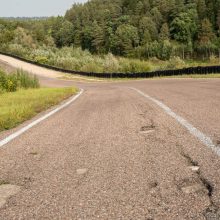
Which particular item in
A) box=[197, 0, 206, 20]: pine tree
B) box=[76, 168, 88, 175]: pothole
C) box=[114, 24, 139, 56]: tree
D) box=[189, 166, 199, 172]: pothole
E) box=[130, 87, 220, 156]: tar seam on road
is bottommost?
box=[76, 168, 88, 175]: pothole

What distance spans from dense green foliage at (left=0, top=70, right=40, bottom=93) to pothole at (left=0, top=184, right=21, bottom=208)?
1845 centimetres

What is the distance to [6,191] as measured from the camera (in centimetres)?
391

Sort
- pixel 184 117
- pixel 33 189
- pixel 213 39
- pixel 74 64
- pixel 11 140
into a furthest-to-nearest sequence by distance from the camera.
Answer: pixel 213 39 → pixel 74 64 → pixel 184 117 → pixel 11 140 → pixel 33 189

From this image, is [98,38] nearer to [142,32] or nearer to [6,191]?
[142,32]

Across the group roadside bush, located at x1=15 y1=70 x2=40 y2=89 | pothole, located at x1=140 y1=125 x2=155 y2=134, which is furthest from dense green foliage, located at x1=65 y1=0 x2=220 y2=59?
pothole, located at x1=140 y1=125 x2=155 y2=134

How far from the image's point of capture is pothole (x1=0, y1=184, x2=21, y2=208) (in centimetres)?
368

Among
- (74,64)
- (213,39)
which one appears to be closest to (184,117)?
(74,64)

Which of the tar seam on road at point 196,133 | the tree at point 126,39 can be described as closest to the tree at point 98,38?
the tree at point 126,39

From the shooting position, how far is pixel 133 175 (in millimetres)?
4098

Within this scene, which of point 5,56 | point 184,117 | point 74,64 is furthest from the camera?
point 5,56

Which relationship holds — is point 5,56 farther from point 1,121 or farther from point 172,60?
point 1,121

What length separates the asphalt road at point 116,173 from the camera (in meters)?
3.21

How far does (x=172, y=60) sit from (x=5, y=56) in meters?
53.1

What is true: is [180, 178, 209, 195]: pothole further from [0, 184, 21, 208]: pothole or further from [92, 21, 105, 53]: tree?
[92, 21, 105, 53]: tree
